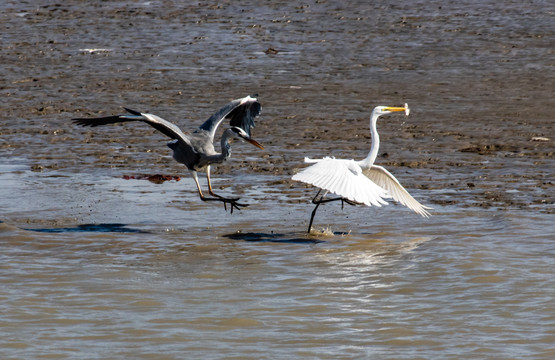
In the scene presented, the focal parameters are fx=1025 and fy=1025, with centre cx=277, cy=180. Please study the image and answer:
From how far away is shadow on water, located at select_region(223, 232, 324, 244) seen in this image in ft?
30.2

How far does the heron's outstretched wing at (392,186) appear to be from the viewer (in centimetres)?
944

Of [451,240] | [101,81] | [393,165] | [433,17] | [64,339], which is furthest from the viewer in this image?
[433,17]

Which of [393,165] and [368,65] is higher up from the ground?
[368,65]

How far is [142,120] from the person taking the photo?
9.38 m

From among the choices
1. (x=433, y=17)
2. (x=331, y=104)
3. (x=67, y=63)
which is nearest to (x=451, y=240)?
(x=331, y=104)

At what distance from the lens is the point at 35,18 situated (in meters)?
21.5

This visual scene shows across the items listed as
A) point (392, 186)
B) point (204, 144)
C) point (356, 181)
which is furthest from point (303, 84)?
point (356, 181)

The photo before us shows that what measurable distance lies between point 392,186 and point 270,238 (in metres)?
1.28

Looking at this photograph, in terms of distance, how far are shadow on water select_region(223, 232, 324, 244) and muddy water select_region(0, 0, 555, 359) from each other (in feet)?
0.11

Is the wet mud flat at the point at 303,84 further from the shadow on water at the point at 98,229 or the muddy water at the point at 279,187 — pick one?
the shadow on water at the point at 98,229

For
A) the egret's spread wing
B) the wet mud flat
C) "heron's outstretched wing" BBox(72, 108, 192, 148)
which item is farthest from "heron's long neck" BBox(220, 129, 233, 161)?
the wet mud flat

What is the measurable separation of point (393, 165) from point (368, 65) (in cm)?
574

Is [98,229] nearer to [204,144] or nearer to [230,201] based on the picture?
[230,201]

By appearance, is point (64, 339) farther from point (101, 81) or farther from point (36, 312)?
point (101, 81)
